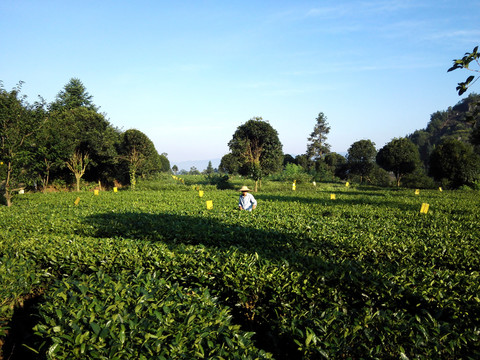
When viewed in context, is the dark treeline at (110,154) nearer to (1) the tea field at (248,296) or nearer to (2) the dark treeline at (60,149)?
(2) the dark treeline at (60,149)

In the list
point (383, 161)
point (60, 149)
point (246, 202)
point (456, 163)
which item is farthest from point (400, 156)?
point (60, 149)

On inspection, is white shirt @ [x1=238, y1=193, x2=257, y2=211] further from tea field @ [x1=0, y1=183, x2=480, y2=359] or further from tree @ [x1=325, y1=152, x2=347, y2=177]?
tree @ [x1=325, y1=152, x2=347, y2=177]

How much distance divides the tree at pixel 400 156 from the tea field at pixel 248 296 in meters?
25.3

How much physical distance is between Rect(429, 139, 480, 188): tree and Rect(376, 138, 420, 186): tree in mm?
2683

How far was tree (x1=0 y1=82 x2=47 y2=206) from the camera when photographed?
1316cm

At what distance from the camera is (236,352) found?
7.76 ft

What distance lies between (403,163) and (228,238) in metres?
28.9

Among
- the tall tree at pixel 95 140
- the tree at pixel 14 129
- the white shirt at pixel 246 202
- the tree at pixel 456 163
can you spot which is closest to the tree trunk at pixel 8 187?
the tree at pixel 14 129

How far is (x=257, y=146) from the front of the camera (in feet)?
76.5

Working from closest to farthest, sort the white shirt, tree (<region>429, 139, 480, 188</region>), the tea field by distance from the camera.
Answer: the tea field, the white shirt, tree (<region>429, 139, 480, 188</region>)

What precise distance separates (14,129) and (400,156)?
30.5m

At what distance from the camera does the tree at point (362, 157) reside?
3406 centimetres

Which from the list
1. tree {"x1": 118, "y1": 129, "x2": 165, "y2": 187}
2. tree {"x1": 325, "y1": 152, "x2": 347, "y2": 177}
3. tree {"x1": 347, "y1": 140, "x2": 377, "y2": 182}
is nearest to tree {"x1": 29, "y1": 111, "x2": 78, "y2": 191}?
tree {"x1": 118, "y1": 129, "x2": 165, "y2": 187}

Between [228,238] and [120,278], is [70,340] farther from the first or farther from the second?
[228,238]
